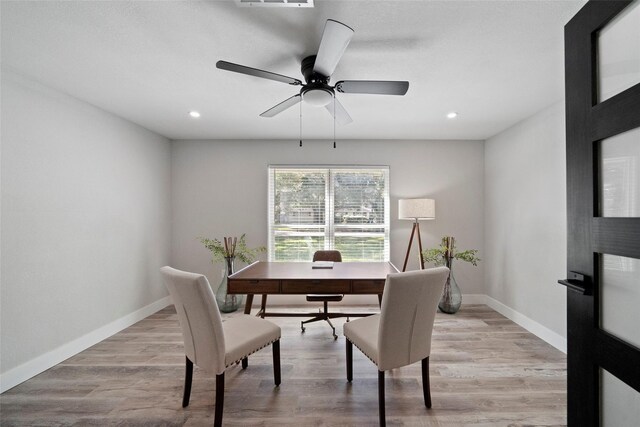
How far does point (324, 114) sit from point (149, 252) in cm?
292

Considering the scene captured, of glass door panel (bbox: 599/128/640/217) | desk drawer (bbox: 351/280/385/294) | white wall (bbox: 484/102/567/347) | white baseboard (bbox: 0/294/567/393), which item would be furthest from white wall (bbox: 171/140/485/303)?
glass door panel (bbox: 599/128/640/217)

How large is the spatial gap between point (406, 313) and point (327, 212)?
100 inches

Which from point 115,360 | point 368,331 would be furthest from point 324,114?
point 115,360

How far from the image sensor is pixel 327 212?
4.06 m

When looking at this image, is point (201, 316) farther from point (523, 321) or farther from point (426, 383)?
point (523, 321)

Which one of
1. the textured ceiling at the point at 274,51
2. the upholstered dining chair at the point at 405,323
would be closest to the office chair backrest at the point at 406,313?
the upholstered dining chair at the point at 405,323

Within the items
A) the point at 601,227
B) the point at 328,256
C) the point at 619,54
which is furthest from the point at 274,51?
the point at 328,256

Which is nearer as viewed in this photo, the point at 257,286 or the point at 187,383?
the point at 187,383

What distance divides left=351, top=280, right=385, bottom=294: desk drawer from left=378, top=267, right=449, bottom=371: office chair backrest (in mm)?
474

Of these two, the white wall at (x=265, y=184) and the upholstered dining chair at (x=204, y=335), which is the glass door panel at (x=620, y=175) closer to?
the upholstered dining chair at (x=204, y=335)

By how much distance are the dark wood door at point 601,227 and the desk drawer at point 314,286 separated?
1351mm

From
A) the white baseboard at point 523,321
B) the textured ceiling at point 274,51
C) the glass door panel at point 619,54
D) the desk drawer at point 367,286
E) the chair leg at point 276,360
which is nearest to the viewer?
the glass door panel at point 619,54

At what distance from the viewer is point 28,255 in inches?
85.5

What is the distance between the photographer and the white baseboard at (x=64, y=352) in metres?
2.04
